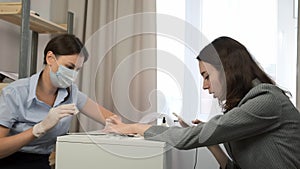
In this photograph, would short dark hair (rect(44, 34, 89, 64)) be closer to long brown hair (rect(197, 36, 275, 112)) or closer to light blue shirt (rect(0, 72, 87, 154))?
light blue shirt (rect(0, 72, 87, 154))

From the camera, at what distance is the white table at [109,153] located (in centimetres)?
96

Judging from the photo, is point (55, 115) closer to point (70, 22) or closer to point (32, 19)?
point (32, 19)

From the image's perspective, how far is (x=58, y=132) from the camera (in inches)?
54.7

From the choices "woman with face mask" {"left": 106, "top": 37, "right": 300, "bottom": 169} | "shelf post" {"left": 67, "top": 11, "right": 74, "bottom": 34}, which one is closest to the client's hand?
"woman with face mask" {"left": 106, "top": 37, "right": 300, "bottom": 169}

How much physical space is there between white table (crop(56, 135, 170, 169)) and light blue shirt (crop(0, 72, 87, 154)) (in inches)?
12.9

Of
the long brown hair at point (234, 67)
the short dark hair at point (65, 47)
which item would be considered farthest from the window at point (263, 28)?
the long brown hair at point (234, 67)

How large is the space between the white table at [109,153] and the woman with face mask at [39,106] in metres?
0.25

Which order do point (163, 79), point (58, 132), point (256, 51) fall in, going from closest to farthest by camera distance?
point (163, 79)
point (58, 132)
point (256, 51)

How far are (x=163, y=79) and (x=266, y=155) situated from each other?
0.39 m

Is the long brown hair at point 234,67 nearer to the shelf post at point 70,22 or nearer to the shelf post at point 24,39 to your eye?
the shelf post at point 24,39

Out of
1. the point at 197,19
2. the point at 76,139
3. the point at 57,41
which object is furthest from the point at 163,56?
the point at 197,19

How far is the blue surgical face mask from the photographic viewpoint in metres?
1.35

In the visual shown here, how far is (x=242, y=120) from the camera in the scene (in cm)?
90

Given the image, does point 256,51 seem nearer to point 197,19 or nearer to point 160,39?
point 197,19
